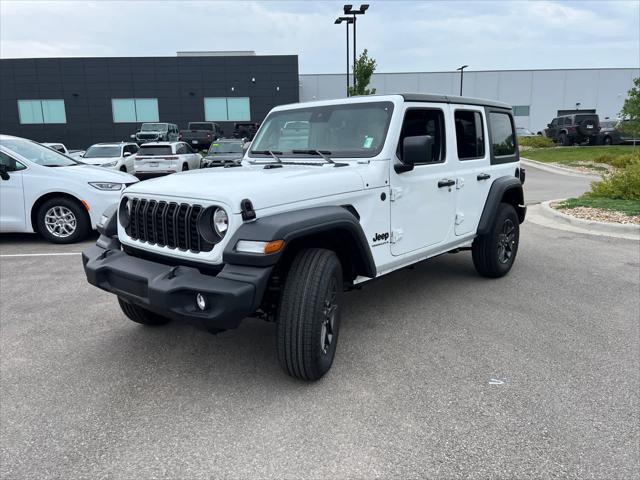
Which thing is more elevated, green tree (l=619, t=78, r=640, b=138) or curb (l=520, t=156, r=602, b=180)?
green tree (l=619, t=78, r=640, b=138)

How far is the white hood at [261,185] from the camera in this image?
3.02m

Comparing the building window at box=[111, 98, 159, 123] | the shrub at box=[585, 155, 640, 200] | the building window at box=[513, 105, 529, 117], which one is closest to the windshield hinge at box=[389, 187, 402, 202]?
the shrub at box=[585, 155, 640, 200]

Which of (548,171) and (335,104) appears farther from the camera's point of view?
(548,171)

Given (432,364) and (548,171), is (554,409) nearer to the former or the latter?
(432,364)

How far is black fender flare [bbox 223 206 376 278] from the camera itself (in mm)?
2855

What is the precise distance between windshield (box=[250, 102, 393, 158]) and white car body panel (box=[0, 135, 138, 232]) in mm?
4039

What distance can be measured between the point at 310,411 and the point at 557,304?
3087 millimetres

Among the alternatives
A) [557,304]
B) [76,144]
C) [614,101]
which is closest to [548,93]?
[614,101]

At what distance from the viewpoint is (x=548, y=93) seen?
58875 mm

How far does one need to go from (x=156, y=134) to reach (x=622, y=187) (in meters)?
26.3

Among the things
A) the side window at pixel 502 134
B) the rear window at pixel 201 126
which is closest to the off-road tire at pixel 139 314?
the side window at pixel 502 134

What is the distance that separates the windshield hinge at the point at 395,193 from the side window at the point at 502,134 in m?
2.01

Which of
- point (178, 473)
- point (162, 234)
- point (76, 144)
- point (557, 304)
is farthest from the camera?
point (76, 144)

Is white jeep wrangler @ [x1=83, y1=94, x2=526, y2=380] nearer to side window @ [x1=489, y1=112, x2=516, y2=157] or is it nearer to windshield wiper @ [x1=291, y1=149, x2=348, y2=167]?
windshield wiper @ [x1=291, y1=149, x2=348, y2=167]
